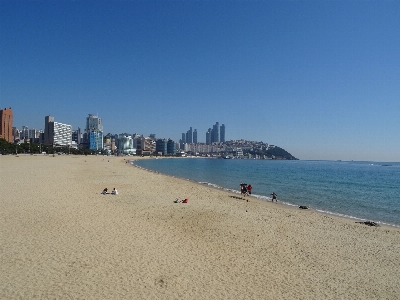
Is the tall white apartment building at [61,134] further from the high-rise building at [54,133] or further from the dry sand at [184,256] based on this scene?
the dry sand at [184,256]

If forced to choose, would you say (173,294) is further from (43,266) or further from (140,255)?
(43,266)

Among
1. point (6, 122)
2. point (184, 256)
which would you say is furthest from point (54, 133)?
point (184, 256)

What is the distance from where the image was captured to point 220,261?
7871mm

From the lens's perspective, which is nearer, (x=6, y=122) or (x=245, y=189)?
(x=245, y=189)

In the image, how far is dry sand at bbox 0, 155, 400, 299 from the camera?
6152mm

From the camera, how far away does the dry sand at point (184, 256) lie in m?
6.15

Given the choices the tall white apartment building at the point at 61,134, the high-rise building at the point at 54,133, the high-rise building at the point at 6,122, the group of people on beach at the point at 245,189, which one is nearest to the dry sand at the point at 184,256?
→ the group of people on beach at the point at 245,189

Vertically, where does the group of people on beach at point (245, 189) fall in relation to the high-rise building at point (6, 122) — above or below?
below

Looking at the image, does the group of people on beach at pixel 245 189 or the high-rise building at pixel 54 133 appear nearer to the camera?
the group of people on beach at pixel 245 189

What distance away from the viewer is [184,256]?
26.6ft

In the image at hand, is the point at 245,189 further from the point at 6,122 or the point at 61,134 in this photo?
the point at 61,134

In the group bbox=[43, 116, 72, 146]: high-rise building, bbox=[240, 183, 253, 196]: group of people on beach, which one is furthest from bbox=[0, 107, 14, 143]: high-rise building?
bbox=[240, 183, 253, 196]: group of people on beach

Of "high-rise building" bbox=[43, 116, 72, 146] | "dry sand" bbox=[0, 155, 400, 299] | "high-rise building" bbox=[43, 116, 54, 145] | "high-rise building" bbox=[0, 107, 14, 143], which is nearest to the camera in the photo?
"dry sand" bbox=[0, 155, 400, 299]

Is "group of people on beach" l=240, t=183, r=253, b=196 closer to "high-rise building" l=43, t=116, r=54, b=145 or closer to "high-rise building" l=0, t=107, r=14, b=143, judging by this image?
"high-rise building" l=0, t=107, r=14, b=143
